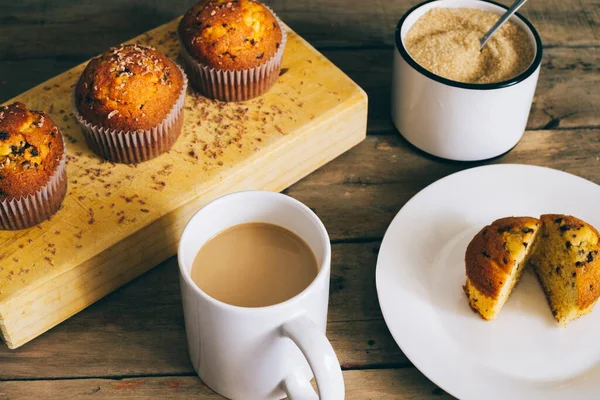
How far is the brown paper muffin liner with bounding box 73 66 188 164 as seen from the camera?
1.23 m

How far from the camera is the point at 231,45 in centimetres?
131

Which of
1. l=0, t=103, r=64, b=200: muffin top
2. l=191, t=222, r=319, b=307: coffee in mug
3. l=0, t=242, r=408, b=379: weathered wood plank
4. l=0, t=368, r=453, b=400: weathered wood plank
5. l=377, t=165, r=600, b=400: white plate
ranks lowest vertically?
l=0, t=368, r=453, b=400: weathered wood plank

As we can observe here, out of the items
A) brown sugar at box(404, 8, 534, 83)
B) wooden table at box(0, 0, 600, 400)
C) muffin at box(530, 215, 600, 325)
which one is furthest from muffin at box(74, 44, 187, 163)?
muffin at box(530, 215, 600, 325)

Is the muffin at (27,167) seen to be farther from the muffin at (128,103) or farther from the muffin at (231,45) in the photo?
the muffin at (231,45)

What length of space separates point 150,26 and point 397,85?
58 centimetres

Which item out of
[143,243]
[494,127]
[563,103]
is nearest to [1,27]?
[143,243]

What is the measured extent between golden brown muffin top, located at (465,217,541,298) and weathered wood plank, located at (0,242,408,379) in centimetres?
16

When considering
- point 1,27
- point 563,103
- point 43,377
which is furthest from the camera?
point 1,27

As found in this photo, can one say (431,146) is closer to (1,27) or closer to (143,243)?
(143,243)

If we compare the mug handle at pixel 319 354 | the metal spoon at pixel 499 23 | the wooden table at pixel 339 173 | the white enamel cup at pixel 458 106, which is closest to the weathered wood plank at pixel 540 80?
the wooden table at pixel 339 173

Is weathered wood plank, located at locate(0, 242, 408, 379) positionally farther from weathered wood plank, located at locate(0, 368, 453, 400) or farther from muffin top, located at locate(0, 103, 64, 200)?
muffin top, located at locate(0, 103, 64, 200)

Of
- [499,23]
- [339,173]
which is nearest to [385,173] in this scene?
[339,173]

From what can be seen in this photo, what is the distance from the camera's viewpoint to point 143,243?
1.21 m

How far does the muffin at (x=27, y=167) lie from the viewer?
1119 mm
